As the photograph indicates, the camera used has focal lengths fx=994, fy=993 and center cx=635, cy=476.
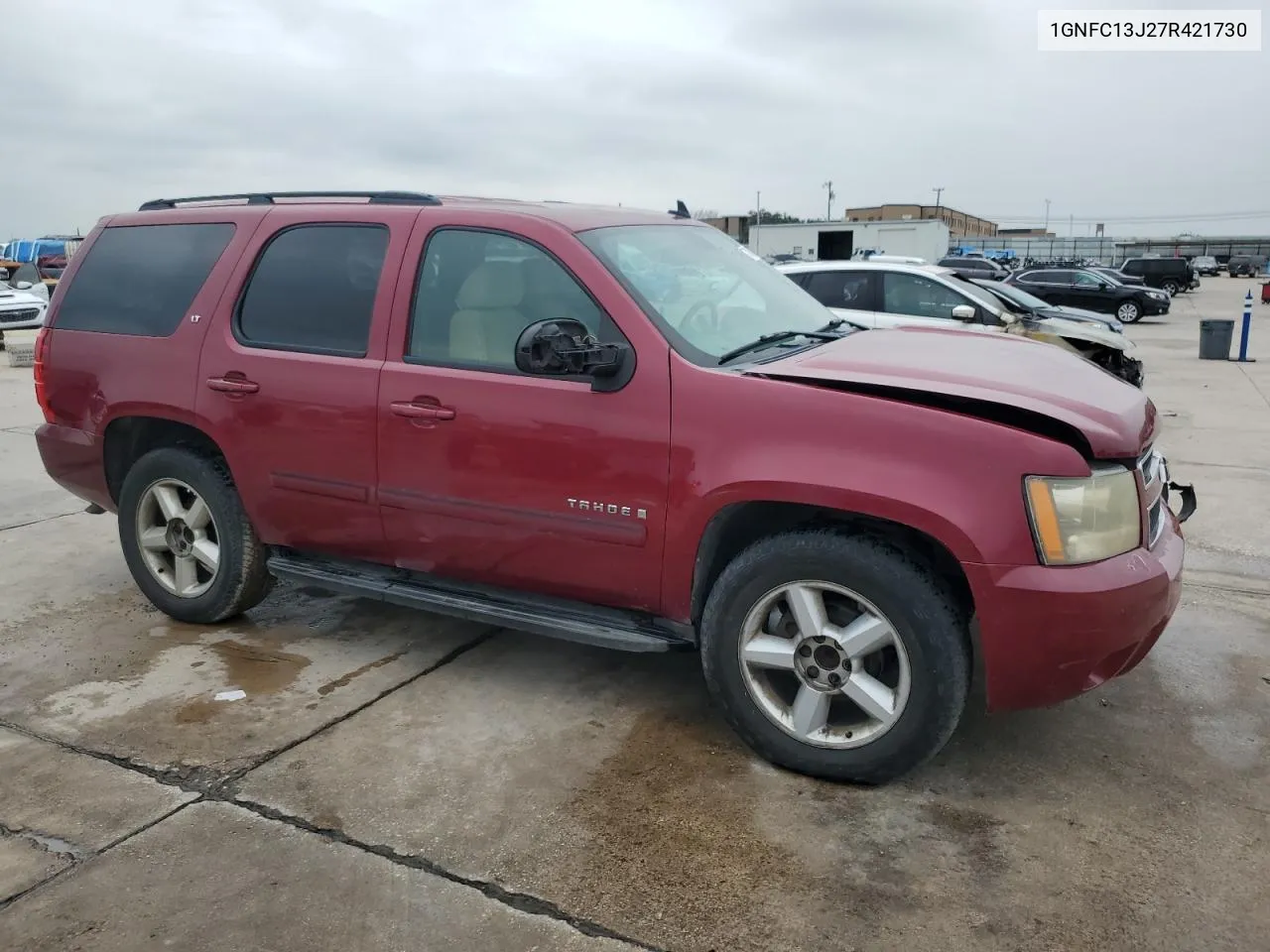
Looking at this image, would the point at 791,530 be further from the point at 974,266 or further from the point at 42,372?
the point at 974,266

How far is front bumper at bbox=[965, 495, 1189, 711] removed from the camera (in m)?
2.82

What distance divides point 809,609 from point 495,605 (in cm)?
122

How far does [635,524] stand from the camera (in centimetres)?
334

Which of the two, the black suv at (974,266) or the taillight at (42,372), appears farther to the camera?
the black suv at (974,266)

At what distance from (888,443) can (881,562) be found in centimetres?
36

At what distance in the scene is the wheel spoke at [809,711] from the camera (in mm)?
3152

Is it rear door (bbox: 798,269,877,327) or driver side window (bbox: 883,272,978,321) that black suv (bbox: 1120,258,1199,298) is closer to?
driver side window (bbox: 883,272,978,321)

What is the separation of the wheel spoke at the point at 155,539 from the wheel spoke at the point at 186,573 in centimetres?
10

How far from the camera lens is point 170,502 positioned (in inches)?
177

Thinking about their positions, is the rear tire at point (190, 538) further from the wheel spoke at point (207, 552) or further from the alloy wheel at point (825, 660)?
the alloy wheel at point (825, 660)

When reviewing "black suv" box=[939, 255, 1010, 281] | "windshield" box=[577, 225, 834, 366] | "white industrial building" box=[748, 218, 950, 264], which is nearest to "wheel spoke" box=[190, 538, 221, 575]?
"windshield" box=[577, 225, 834, 366]

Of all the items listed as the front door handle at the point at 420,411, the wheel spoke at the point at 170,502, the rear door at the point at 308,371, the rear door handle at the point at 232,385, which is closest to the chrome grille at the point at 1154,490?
the front door handle at the point at 420,411

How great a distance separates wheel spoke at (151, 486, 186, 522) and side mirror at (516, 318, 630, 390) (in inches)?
82.3

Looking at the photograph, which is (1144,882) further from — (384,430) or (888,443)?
(384,430)
